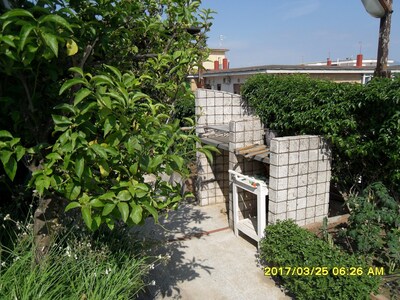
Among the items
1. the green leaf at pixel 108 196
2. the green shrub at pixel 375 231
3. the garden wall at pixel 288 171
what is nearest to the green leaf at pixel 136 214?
the green leaf at pixel 108 196

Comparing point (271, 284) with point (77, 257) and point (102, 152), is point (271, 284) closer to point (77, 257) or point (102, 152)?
point (77, 257)

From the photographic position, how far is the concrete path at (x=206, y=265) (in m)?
3.43

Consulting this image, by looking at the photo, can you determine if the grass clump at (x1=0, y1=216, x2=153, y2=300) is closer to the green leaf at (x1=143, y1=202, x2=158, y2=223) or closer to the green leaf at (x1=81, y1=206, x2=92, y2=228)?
the green leaf at (x1=81, y1=206, x2=92, y2=228)

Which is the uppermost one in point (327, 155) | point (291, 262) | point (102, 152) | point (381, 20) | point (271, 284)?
point (381, 20)

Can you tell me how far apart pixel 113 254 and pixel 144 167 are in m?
1.46

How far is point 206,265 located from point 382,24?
3.91m

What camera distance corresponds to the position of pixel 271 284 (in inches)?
142

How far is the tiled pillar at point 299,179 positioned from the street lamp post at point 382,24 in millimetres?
1250

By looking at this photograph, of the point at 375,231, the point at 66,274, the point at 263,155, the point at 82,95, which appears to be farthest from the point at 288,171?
the point at 82,95

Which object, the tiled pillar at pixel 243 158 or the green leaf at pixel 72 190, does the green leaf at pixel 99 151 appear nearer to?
the green leaf at pixel 72 190

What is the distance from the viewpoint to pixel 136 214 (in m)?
1.33

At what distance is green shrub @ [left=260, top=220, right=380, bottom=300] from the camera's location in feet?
9.27

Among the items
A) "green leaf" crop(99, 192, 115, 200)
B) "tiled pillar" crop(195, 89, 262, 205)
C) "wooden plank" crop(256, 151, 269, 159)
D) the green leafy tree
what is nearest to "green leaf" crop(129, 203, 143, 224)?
the green leafy tree

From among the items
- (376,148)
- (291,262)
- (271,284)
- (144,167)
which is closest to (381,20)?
(376,148)
